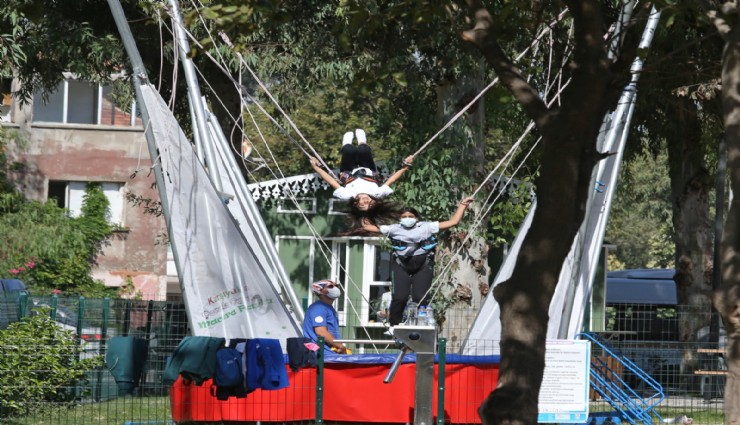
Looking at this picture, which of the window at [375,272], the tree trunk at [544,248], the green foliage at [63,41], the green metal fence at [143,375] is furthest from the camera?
the window at [375,272]

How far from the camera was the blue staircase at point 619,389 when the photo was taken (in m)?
12.6

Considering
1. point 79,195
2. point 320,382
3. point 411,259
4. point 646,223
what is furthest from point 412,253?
point 646,223

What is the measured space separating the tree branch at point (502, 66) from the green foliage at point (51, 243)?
23.0 meters

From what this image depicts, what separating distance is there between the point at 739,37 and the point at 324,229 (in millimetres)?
15823

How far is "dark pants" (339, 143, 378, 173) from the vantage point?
44.1ft

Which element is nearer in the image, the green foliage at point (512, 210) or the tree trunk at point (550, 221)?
the tree trunk at point (550, 221)

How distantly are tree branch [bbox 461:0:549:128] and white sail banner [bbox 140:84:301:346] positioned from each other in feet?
17.4

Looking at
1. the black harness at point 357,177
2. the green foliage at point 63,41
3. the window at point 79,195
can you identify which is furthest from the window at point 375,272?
the window at point 79,195

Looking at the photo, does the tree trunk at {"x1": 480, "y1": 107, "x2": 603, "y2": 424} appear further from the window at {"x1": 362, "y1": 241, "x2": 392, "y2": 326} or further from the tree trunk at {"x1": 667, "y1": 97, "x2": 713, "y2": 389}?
the window at {"x1": 362, "y1": 241, "x2": 392, "y2": 326}

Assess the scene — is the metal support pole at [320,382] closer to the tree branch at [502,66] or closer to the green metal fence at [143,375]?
the green metal fence at [143,375]

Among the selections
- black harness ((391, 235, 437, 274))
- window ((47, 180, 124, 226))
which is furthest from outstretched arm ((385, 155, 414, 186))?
window ((47, 180, 124, 226))

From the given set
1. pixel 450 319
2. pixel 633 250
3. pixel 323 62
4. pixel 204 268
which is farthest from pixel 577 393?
pixel 633 250

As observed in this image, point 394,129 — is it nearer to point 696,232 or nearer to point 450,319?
point 450,319

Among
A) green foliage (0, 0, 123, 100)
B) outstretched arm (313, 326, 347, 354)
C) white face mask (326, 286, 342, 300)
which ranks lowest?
outstretched arm (313, 326, 347, 354)
